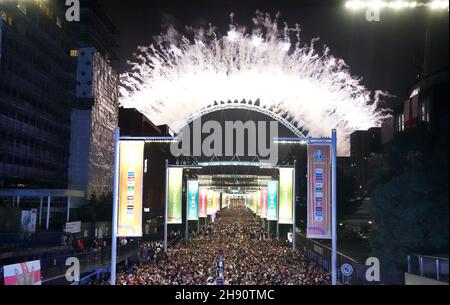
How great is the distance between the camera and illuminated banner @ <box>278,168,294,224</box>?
34844 millimetres

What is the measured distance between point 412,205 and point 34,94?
55.1m

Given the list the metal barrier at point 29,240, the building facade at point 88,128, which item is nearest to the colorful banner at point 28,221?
the metal barrier at point 29,240

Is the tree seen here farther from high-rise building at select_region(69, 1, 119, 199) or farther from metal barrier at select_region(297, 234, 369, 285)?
high-rise building at select_region(69, 1, 119, 199)

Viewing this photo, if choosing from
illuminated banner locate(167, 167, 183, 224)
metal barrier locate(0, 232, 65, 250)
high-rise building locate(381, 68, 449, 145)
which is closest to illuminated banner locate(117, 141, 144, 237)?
metal barrier locate(0, 232, 65, 250)

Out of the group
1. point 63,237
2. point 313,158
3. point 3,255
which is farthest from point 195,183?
point 313,158

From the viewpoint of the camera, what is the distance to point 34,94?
211 feet

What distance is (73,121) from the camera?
252 ft

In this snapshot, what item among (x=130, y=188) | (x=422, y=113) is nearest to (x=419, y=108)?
(x=422, y=113)

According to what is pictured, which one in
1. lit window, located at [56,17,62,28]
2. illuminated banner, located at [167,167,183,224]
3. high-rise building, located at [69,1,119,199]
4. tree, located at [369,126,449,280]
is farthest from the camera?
high-rise building, located at [69,1,119,199]

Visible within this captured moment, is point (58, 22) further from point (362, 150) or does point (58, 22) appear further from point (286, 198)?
point (362, 150)

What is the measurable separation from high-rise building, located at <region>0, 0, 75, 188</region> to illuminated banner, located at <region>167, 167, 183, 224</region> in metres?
29.2

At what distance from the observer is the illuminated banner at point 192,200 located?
141 ft
